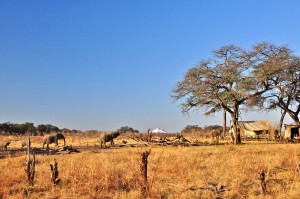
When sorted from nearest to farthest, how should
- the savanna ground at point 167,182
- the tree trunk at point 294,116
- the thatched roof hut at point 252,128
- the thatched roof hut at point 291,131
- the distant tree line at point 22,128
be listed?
the savanna ground at point 167,182
the tree trunk at point 294,116
the thatched roof hut at point 291,131
the thatched roof hut at point 252,128
the distant tree line at point 22,128

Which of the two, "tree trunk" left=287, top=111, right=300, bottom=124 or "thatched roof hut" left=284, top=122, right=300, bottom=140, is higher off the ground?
"tree trunk" left=287, top=111, right=300, bottom=124

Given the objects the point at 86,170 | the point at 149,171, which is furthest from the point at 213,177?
the point at 86,170

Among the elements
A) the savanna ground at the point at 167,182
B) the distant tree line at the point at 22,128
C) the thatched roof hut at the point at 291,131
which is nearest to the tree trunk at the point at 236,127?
the thatched roof hut at the point at 291,131

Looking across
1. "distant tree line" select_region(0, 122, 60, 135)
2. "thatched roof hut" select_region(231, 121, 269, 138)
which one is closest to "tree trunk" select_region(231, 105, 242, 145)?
"thatched roof hut" select_region(231, 121, 269, 138)

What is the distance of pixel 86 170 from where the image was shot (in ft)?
37.2

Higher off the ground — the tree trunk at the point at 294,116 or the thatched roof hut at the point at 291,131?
the tree trunk at the point at 294,116

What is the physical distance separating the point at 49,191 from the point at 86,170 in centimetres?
252

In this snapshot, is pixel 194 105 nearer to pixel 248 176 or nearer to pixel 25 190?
pixel 248 176

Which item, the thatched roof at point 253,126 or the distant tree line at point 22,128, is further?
the distant tree line at point 22,128

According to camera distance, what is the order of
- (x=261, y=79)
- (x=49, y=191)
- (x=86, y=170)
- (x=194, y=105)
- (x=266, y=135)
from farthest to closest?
(x=266, y=135)
(x=194, y=105)
(x=261, y=79)
(x=86, y=170)
(x=49, y=191)

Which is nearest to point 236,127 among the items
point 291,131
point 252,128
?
point 291,131

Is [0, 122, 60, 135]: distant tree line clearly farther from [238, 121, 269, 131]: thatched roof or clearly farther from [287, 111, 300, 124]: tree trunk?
[287, 111, 300, 124]: tree trunk

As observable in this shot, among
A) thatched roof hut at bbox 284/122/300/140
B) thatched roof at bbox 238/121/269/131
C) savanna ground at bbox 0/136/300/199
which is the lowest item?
savanna ground at bbox 0/136/300/199

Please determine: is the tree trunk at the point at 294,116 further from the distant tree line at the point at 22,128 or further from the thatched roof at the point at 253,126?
the distant tree line at the point at 22,128
